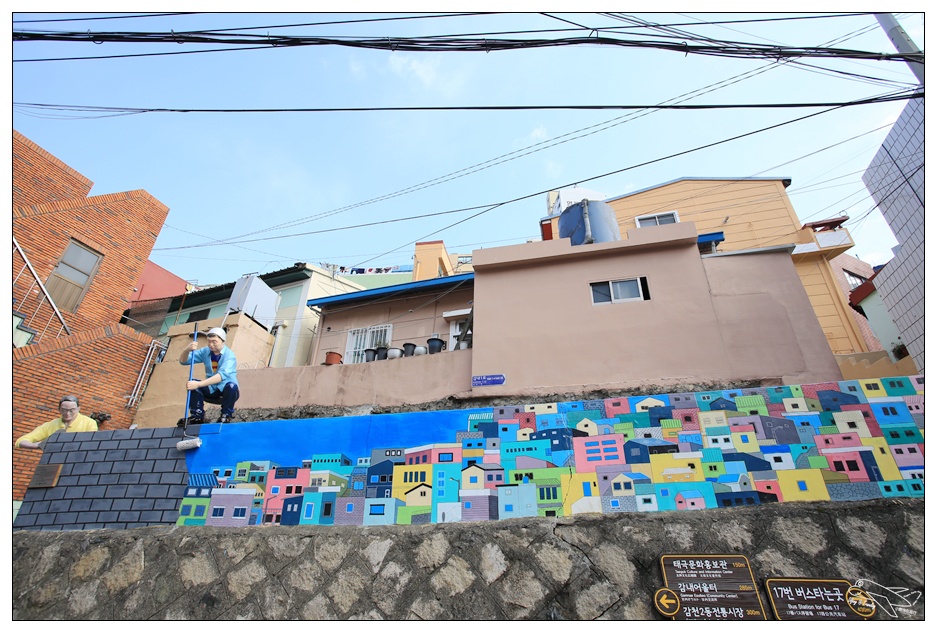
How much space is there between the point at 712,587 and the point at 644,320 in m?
5.10

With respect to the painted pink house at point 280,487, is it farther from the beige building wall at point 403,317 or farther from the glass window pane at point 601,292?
the beige building wall at point 403,317

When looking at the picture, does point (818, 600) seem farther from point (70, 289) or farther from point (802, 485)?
point (70, 289)

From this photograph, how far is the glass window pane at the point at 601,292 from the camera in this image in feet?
30.8

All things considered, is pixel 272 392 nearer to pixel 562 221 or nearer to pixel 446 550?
pixel 446 550

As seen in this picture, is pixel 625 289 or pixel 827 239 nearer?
pixel 625 289

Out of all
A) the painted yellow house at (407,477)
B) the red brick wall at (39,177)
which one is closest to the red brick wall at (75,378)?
the red brick wall at (39,177)

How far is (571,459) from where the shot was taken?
5539 mm

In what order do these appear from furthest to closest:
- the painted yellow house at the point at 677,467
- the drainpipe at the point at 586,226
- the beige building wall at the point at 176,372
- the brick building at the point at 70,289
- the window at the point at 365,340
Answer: the window at the point at 365,340
the beige building wall at the point at 176,372
the drainpipe at the point at 586,226
the brick building at the point at 70,289
the painted yellow house at the point at 677,467

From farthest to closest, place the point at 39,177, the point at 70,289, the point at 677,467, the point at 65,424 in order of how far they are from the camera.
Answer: the point at 39,177 → the point at 70,289 → the point at 65,424 → the point at 677,467

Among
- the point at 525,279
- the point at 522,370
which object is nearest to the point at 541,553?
the point at 522,370

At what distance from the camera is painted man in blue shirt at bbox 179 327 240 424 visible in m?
6.74

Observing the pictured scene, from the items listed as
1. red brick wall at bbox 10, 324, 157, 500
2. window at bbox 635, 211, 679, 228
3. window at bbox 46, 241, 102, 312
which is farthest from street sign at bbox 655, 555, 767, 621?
window at bbox 46, 241, 102, 312

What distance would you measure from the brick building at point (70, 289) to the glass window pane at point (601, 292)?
10938 mm

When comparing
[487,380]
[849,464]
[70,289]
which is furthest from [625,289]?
[70,289]
